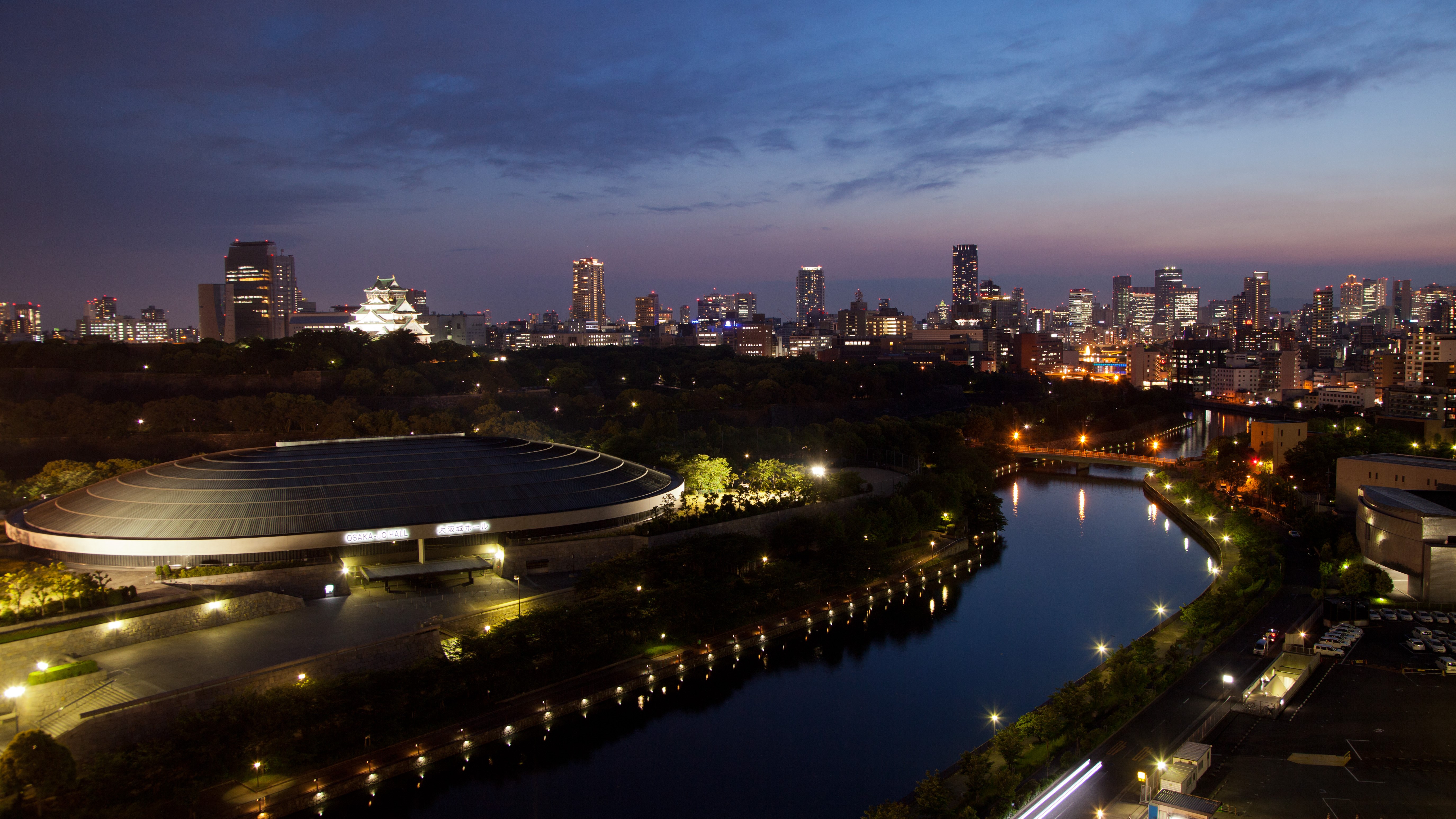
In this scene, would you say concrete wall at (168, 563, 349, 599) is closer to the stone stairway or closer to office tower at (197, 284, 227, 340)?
the stone stairway

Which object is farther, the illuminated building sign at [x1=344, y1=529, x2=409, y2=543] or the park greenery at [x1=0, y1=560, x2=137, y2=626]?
the illuminated building sign at [x1=344, y1=529, x2=409, y2=543]

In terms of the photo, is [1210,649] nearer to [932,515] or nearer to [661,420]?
[932,515]

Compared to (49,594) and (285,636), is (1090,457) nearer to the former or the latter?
(285,636)

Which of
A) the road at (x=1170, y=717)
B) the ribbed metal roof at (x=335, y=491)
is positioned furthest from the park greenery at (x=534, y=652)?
the road at (x=1170, y=717)

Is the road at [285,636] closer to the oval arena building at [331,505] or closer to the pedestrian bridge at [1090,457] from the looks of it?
the oval arena building at [331,505]

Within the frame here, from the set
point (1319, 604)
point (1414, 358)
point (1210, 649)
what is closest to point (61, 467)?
point (1210, 649)

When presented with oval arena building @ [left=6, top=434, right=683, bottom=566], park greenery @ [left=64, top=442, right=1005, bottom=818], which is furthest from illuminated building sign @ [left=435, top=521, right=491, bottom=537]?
park greenery @ [left=64, top=442, right=1005, bottom=818]
